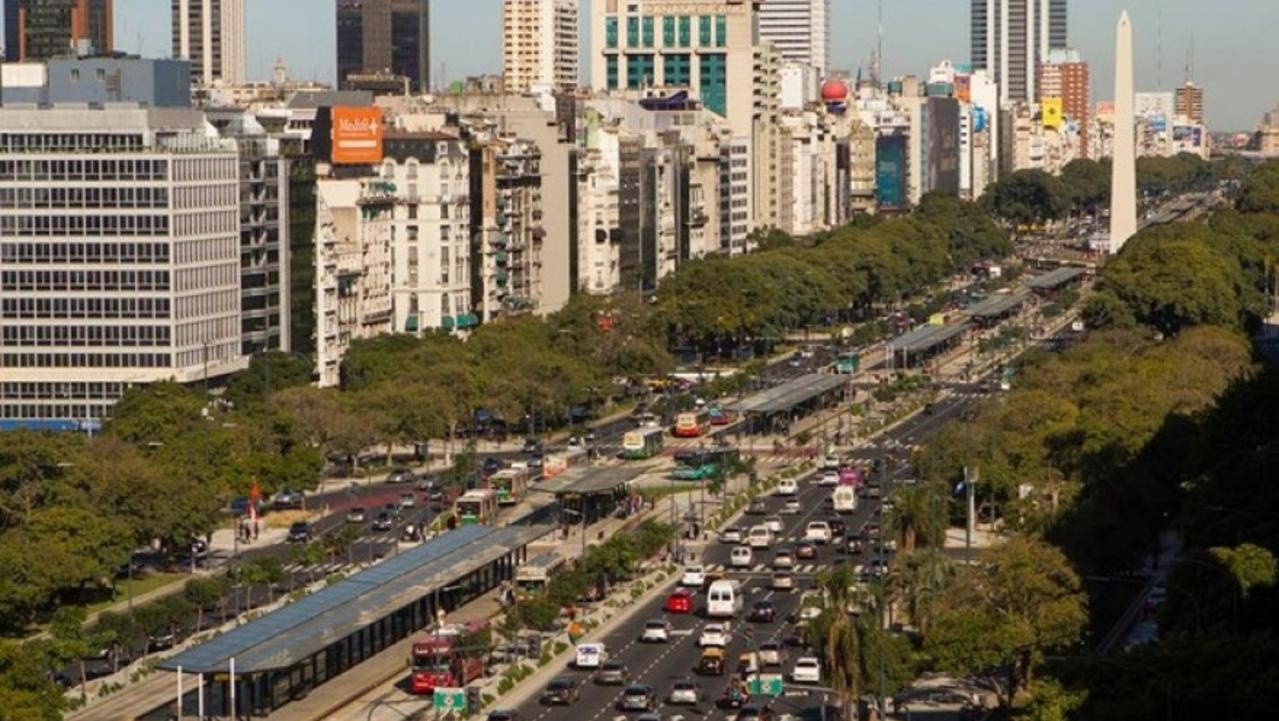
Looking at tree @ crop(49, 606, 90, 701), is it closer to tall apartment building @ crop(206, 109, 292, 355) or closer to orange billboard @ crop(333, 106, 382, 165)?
tall apartment building @ crop(206, 109, 292, 355)

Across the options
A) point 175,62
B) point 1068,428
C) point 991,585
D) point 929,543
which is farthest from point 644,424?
point 991,585

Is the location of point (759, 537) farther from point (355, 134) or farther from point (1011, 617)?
point (355, 134)

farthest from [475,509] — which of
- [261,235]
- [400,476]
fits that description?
[261,235]

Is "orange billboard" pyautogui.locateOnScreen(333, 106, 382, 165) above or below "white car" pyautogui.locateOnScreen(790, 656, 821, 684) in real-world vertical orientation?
above

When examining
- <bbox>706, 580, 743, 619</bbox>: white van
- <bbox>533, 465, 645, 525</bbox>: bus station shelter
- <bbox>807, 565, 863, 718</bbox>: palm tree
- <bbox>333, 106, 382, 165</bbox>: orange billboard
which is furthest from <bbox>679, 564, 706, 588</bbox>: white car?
<bbox>333, 106, 382, 165</bbox>: orange billboard

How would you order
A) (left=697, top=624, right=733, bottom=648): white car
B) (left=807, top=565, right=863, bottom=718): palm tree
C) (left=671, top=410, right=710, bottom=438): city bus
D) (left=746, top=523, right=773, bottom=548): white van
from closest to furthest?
(left=807, top=565, right=863, bottom=718): palm tree, (left=697, top=624, right=733, bottom=648): white car, (left=746, top=523, right=773, bottom=548): white van, (left=671, top=410, right=710, bottom=438): city bus

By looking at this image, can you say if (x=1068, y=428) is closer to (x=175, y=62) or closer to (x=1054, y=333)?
(x=175, y=62)
